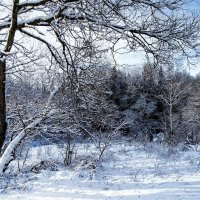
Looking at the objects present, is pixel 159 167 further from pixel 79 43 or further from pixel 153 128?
pixel 153 128

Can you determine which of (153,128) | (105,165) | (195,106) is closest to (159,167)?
(105,165)

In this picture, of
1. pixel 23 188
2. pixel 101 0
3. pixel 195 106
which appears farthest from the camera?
pixel 195 106

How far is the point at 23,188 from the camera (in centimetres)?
1309

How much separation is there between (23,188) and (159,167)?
4796 millimetres

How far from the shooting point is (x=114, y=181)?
1276 centimetres

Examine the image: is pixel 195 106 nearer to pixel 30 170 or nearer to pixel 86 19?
pixel 30 170

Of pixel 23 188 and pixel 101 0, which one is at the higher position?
pixel 101 0

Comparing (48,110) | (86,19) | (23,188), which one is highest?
(86,19)

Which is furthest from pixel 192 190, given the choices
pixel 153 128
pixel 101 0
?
pixel 153 128

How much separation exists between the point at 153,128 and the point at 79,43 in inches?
1421

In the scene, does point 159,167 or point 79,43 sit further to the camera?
point 159,167

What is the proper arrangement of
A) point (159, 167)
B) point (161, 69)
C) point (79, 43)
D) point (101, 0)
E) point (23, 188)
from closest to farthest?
1. point (101, 0)
2. point (79, 43)
3. point (161, 69)
4. point (23, 188)
5. point (159, 167)

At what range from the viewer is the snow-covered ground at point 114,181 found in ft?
35.6

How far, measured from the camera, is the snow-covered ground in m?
10.8
